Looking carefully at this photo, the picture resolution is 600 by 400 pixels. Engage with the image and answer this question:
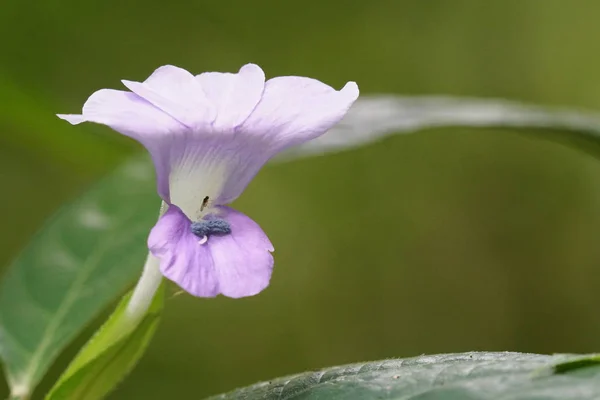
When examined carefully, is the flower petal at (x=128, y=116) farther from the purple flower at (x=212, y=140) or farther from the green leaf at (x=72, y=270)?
the green leaf at (x=72, y=270)

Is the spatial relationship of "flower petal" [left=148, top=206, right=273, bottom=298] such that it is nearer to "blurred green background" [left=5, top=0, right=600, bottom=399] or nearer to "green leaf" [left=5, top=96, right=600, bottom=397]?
"green leaf" [left=5, top=96, right=600, bottom=397]

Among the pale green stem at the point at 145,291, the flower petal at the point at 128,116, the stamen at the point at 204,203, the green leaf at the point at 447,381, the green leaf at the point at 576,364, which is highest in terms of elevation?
the flower petal at the point at 128,116

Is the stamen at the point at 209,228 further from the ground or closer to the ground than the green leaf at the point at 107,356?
further from the ground

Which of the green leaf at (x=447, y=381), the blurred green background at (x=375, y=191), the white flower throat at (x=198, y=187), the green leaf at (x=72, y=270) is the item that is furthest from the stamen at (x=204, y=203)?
the blurred green background at (x=375, y=191)

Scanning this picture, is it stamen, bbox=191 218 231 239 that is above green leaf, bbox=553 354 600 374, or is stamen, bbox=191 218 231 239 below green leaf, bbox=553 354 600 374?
above

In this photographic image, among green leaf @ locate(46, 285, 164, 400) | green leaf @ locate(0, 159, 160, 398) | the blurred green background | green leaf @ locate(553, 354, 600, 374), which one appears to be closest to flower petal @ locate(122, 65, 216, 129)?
green leaf @ locate(46, 285, 164, 400)

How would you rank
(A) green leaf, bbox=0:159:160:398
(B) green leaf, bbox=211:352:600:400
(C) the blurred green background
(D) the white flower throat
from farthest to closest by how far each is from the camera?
(C) the blurred green background < (A) green leaf, bbox=0:159:160:398 < (D) the white flower throat < (B) green leaf, bbox=211:352:600:400

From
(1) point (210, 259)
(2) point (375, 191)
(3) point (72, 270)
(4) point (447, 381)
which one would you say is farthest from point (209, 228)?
(2) point (375, 191)
